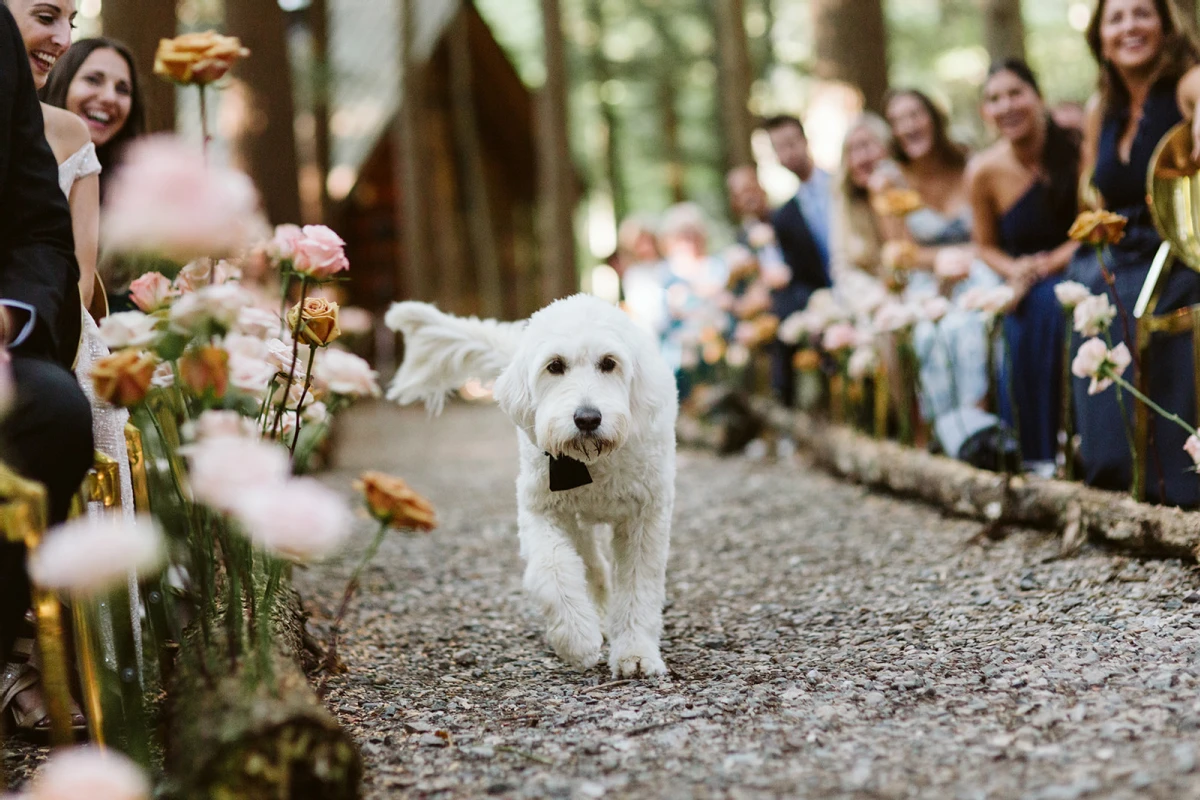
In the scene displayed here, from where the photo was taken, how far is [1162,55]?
4.87 meters

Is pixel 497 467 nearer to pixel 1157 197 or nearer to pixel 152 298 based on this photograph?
pixel 1157 197

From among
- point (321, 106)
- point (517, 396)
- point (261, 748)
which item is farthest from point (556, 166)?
point (261, 748)

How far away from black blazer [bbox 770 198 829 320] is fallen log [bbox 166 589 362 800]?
7.04 metres

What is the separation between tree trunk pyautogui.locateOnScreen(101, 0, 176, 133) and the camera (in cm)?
602

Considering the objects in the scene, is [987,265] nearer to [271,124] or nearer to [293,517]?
[293,517]

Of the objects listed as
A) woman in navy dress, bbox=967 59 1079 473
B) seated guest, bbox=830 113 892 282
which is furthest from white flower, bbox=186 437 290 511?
seated guest, bbox=830 113 892 282

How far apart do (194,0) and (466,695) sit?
15979mm

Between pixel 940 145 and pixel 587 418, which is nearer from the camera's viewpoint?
pixel 587 418

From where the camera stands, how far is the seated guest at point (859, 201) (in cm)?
774

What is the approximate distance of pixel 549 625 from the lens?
150 inches

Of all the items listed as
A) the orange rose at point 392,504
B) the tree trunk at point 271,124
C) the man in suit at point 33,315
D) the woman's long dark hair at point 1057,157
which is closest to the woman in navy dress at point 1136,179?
the woman's long dark hair at point 1057,157

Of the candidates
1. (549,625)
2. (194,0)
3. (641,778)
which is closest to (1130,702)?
(641,778)

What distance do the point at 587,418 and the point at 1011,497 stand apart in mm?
2751

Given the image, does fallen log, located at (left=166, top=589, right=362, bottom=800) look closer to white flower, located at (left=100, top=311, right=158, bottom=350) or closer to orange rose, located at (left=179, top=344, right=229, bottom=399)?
orange rose, located at (left=179, top=344, right=229, bottom=399)
